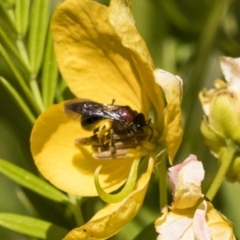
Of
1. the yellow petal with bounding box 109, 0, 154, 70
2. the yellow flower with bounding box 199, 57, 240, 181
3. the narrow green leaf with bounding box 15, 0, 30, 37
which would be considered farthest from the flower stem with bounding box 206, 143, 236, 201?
the narrow green leaf with bounding box 15, 0, 30, 37

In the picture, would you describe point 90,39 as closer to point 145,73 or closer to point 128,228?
point 145,73

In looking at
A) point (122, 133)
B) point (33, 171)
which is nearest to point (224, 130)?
point (122, 133)

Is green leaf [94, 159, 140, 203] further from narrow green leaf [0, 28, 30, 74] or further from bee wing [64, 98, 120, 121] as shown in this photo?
narrow green leaf [0, 28, 30, 74]

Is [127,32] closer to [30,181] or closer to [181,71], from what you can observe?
[30,181]

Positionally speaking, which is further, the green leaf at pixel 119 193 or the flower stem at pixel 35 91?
the flower stem at pixel 35 91

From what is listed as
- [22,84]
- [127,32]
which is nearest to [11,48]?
[22,84]

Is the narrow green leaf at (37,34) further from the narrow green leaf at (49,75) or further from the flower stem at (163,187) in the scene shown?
the flower stem at (163,187)

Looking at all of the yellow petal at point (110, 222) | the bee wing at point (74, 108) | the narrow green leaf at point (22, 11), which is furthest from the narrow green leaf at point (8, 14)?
the yellow petal at point (110, 222)
